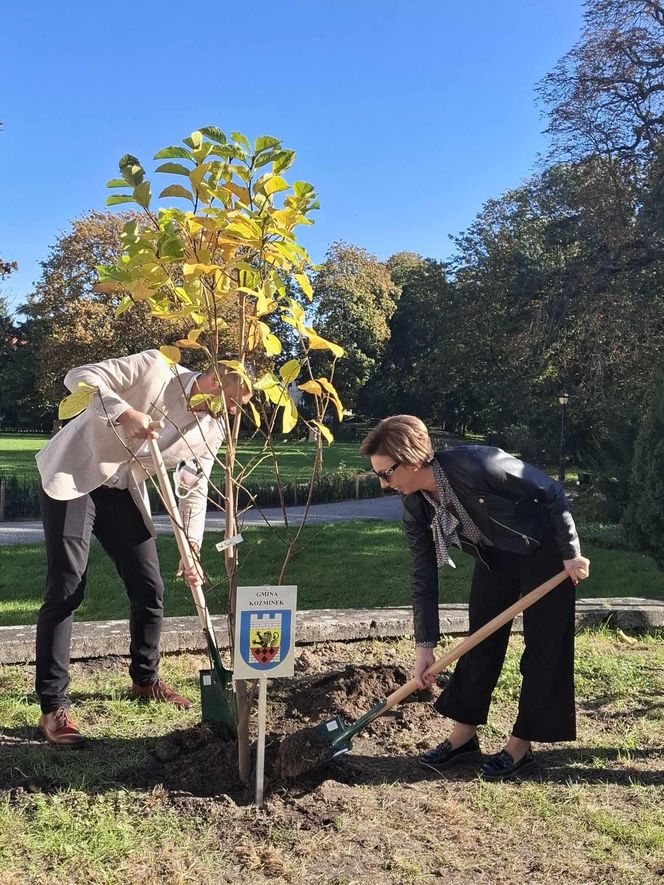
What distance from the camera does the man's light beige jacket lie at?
9.90 ft

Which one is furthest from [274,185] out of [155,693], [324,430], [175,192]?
[155,693]

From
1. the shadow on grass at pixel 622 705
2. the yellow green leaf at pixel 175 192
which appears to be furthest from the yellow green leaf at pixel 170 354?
the shadow on grass at pixel 622 705

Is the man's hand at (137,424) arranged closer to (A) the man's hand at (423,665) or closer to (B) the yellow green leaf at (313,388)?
(B) the yellow green leaf at (313,388)

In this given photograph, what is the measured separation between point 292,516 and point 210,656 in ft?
33.5

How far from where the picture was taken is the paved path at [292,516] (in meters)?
10.8

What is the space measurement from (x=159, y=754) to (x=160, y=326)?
1704 cm

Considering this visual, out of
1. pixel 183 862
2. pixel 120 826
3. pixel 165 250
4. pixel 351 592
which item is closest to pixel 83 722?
pixel 120 826

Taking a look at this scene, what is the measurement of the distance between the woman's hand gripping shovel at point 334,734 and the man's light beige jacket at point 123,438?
94cm

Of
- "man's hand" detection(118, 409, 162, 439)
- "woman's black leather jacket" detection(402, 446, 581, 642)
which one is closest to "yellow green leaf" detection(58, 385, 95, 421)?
"man's hand" detection(118, 409, 162, 439)

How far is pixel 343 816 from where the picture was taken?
2553 mm

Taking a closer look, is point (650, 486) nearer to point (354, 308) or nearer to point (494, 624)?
point (494, 624)

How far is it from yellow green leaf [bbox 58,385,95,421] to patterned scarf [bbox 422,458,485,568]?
4.13ft

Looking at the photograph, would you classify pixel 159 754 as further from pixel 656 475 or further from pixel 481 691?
pixel 656 475

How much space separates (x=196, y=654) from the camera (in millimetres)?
4359
